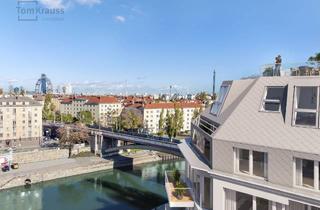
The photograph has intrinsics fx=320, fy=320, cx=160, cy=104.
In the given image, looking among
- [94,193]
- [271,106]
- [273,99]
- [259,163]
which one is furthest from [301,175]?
[94,193]

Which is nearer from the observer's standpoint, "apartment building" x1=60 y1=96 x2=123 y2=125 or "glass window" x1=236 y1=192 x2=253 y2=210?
"glass window" x1=236 y1=192 x2=253 y2=210

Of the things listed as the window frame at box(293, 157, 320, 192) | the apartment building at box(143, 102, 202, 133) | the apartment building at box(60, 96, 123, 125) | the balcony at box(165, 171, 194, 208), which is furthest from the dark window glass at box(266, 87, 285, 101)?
the apartment building at box(60, 96, 123, 125)

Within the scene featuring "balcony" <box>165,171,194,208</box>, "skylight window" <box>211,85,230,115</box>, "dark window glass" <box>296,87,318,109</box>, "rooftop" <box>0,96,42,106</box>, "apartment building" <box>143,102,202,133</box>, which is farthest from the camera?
"apartment building" <box>143,102,202,133</box>

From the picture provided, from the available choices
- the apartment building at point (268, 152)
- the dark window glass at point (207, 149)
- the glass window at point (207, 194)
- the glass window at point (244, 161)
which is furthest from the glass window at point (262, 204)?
the dark window glass at point (207, 149)

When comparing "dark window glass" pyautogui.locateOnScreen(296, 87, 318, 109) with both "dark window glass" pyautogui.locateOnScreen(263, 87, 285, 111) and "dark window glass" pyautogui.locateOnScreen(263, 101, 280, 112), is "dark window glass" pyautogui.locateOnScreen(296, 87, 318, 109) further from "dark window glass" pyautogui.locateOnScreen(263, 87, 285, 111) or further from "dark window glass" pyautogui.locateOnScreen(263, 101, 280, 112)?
"dark window glass" pyautogui.locateOnScreen(263, 101, 280, 112)

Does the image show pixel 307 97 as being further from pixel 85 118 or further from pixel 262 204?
pixel 85 118

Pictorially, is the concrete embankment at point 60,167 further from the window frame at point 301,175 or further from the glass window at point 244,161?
the window frame at point 301,175
